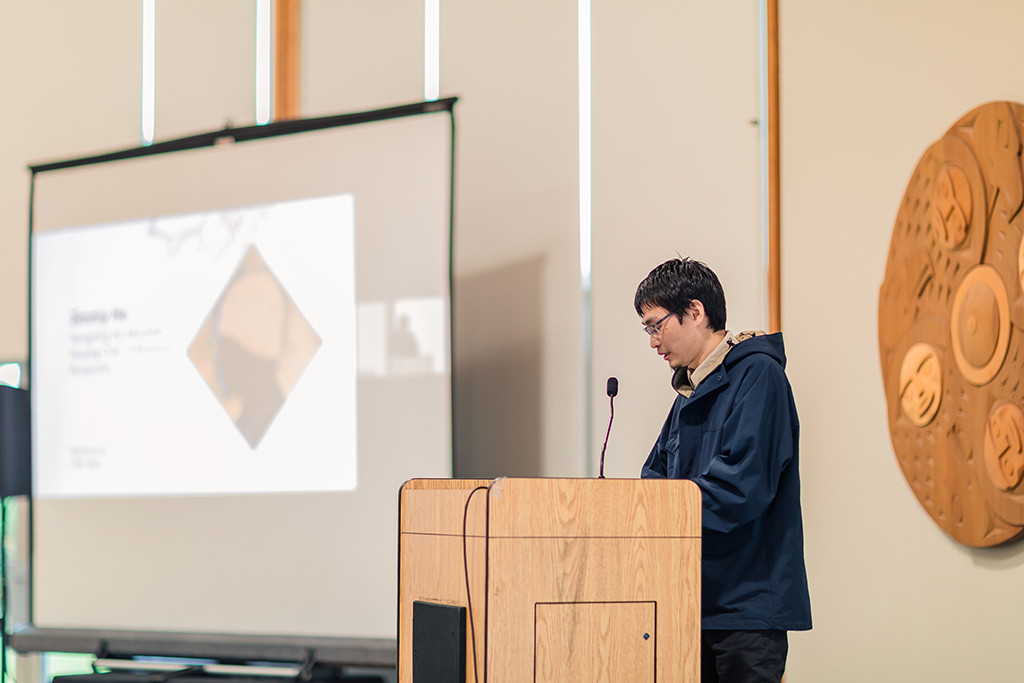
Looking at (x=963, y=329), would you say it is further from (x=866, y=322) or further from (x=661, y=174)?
(x=661, y=174)

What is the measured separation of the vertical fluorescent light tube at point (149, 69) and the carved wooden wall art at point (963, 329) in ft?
11.1

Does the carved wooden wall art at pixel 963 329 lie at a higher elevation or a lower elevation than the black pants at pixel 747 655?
higher

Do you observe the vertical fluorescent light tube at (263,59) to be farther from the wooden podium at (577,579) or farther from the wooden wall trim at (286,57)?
the wooden podium at (577,579)

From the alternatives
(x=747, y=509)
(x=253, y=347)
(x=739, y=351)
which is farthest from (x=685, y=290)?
(x=253, y=347)

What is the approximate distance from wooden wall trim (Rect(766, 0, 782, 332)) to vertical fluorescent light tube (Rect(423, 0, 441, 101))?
1.39m

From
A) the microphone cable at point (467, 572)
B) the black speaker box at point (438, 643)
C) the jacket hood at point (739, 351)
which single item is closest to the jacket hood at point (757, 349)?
the jacket hood at point (739, 351)

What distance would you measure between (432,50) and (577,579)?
2.89 m

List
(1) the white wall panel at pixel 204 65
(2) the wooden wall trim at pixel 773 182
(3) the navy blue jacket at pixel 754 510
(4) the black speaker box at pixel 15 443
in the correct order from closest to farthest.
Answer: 1. (3) the navy blue jacket at pixel 754 510
2. (2) the wooden wall trim at pixel 773 182
3. (4) the black speaker box at pixel 15 443
4. (1) the white wall panel at pixel 204 65

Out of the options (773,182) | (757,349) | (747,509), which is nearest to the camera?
(747,509)

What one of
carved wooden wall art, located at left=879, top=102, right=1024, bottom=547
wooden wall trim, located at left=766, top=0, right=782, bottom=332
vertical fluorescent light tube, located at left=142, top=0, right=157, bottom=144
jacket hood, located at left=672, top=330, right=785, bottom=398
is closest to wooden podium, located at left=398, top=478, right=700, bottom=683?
jacket hood, located at left=672, top=330, right=785, bottom=398

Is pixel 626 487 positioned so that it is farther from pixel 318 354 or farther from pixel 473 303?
pixel 473 303

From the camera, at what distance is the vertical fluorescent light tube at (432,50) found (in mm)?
3779

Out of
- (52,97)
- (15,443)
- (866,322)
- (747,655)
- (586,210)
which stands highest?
(52,97)

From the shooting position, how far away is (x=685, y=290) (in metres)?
1.85
